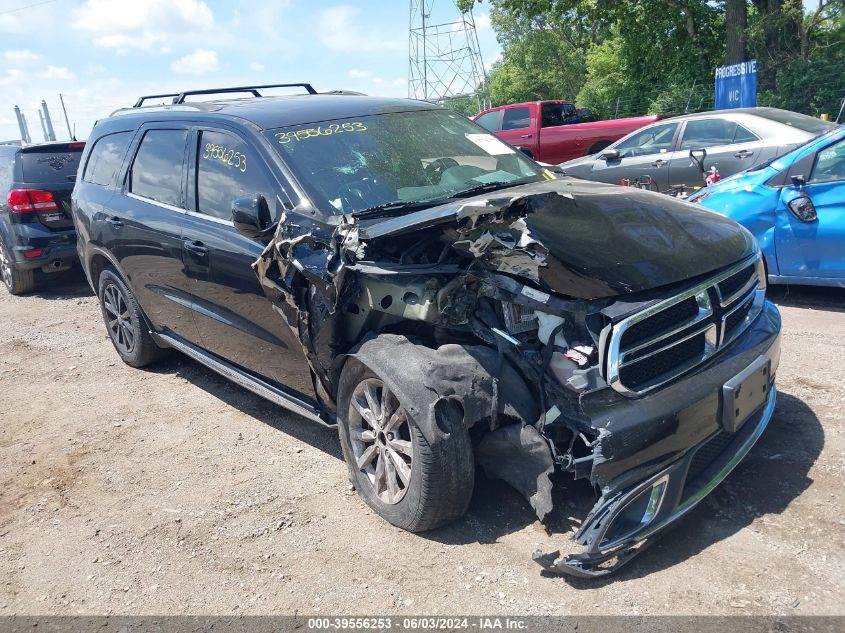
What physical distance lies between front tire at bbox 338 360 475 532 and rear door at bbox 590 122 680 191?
23.8ft

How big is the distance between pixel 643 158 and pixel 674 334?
7721mm

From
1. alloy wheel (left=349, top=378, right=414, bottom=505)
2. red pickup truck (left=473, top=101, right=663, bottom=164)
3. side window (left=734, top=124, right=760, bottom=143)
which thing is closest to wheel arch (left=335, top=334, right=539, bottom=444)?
alloy wheel (left=349, top=378, right=414, bottom=505)

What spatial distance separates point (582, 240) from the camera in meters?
3.00

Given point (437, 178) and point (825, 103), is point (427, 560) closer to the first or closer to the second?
point (437, 178)

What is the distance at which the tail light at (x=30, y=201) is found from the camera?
8.77 m

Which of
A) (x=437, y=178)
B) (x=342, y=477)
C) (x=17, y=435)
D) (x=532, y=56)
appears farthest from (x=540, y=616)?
(x=532, y=56)

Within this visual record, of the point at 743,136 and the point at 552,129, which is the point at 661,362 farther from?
the point at 552,129

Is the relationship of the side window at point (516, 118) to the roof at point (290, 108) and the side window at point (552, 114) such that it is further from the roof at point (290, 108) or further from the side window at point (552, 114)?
the roof at point (290, 108)

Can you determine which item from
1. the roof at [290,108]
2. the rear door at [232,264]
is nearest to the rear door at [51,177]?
the roof at [290,108]

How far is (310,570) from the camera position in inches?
124

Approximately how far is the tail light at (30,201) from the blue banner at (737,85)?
13763 millimetres

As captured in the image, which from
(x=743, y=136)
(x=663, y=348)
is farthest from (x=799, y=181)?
(x=663, y=348)

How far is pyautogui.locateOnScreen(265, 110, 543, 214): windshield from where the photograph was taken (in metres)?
3.75

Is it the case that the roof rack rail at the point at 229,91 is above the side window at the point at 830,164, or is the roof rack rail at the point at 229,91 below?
above
